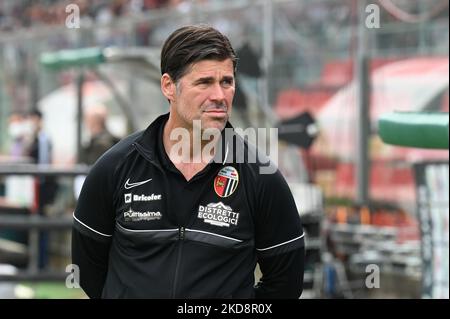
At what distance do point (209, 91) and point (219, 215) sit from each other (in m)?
→ 0.39

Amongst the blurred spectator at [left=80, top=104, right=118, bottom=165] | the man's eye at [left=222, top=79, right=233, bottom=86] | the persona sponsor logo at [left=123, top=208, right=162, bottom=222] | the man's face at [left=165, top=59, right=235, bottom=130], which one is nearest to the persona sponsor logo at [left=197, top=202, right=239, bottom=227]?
the persona sponsor logo at [left=123, top=208, right=162, bottom=222]

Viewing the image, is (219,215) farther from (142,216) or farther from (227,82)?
(227,82)

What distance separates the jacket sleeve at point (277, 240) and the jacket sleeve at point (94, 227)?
0.51 metres

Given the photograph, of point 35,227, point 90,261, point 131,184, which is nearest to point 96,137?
point 35,227

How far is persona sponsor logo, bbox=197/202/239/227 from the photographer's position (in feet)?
11.0

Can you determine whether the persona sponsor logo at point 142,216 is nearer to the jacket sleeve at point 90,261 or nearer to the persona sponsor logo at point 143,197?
the persona sponsor logo at point 143,197

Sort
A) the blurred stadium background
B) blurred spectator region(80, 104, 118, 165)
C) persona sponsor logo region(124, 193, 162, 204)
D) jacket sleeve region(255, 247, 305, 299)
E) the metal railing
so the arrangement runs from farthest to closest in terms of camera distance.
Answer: blurred spectator region(80, 104, 118, 165), the blurred stadium background, the metal railing, jacket sleeve region(255, 247, 305, 299), persona sponsor logo region(124, 193, 162, 204)

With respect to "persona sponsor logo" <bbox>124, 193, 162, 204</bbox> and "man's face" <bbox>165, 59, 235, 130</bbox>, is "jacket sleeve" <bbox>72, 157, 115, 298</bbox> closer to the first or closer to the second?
"persona sponsor logo" <bbox>124, 193, 162, 204</bbox>

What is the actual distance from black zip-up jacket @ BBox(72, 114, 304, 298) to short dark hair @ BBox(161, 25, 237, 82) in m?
0.28

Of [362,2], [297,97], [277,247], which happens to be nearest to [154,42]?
[297,97]

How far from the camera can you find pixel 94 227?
3568 mm

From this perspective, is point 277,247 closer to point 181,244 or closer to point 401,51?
point 181,244

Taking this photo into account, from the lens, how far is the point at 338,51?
10727 mm
